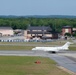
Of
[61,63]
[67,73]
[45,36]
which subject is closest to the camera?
[67,73]

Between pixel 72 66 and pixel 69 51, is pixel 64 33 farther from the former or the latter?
pixel 72 66

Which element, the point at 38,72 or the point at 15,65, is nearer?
the point at 38,72

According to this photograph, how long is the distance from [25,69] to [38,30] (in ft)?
374

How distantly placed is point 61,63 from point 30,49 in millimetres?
31646

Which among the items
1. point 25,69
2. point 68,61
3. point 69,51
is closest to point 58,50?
point 69,51

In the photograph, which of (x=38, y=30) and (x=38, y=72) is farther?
(x=38, y=30)

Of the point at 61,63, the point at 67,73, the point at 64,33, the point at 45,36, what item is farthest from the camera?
the point at 64,33

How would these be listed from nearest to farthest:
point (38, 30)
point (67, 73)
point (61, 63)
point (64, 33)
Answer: point (67, 73) < point (61, 63) < point (38, 30) < point (64, 33)

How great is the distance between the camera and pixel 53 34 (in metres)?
166

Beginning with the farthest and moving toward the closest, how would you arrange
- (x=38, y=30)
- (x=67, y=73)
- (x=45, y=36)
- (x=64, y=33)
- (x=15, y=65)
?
(x=64, y=33), (x=38, y=30), (x=45, y=36), (x=15, y=65), (x=67, y=73)

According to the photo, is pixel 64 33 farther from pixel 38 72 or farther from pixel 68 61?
pixel 38 72

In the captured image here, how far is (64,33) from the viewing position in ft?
638

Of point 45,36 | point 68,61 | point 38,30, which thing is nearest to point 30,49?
point 68,61

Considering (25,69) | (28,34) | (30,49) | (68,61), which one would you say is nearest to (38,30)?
(28,34)
